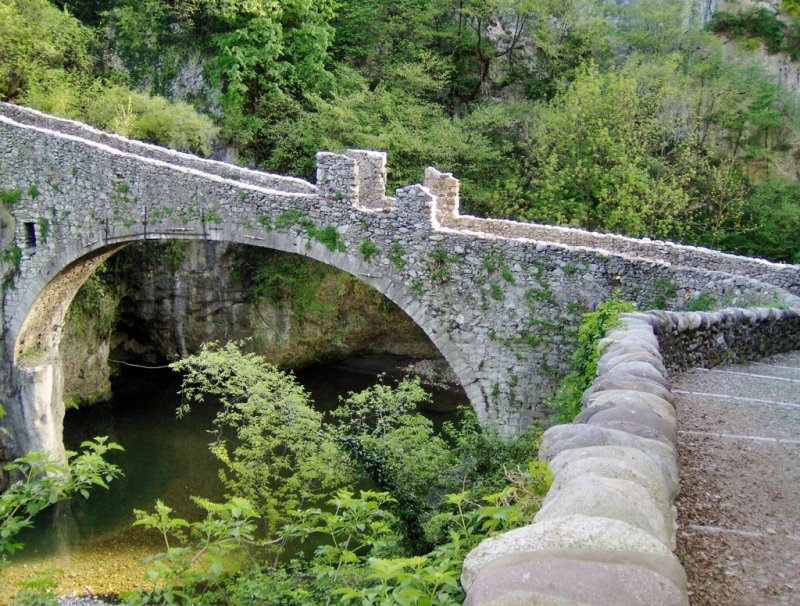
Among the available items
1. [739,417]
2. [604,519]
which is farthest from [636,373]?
[604,519]

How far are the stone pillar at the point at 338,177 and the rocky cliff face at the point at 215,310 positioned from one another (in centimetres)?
778

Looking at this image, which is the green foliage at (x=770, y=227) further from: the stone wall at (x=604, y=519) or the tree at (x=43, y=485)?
the tree at (x=43, y=485)

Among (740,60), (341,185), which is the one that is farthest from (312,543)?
(740,60)

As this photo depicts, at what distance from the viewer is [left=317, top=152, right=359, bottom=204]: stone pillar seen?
1117cm

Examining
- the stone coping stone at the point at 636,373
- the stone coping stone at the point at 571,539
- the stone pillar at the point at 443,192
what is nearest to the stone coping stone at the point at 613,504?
the stone coping stone at the point at 571,539

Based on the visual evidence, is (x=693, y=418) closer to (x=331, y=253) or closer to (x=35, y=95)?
(x=331, y=253)

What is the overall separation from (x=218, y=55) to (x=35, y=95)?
4632 millimetres

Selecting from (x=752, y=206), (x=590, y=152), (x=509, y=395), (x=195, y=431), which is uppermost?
(x=590, y=152)

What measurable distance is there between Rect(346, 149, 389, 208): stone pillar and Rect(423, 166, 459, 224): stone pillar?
0.87 metres

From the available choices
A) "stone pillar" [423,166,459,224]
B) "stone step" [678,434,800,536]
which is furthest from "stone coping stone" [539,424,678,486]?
"stone pillar" [423,166,459,224]

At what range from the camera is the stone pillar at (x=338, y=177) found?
440 inches

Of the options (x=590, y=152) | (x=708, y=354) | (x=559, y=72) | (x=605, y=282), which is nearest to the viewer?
(x=708, y=354)

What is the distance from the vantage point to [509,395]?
1092cm

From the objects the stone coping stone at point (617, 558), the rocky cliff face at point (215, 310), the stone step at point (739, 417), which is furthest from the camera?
the rocky cliff face at point (215, 310)
